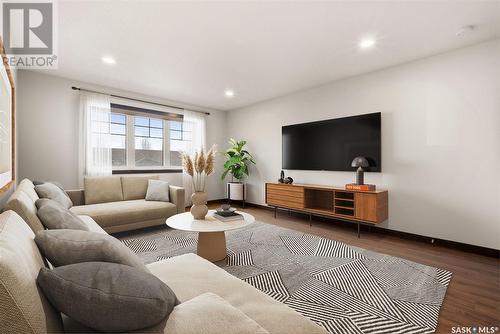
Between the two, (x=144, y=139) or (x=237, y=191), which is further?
(x=237, y=191)

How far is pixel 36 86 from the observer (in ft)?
11.9

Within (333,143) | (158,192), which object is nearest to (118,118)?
(158,192)

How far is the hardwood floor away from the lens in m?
1.59

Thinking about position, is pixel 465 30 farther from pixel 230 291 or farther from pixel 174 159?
pixel 174 159

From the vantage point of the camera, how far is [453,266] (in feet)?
7.72

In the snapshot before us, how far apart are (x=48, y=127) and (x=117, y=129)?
40.3 inches

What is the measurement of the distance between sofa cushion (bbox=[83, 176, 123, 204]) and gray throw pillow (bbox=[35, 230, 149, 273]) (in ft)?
9.80

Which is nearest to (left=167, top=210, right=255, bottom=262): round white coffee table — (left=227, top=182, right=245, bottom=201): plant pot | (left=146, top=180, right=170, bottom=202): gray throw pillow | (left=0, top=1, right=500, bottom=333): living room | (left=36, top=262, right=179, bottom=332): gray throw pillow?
Result: (left=0, top=1, right=500, bottom=333): living room

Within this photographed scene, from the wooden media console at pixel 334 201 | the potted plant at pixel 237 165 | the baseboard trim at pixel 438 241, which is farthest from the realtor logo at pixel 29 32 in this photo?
the baseboard trim at pixel 438 241

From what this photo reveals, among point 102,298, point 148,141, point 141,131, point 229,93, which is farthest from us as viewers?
point 148,141

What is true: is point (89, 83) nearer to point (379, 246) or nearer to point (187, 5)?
point (187, 5)

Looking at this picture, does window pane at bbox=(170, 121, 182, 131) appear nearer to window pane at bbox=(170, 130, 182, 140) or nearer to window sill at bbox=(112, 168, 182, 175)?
window pane at bbox=(170, 130, 182, 140)

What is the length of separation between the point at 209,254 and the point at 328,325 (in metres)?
1.33

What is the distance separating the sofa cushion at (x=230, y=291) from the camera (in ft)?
2.90
